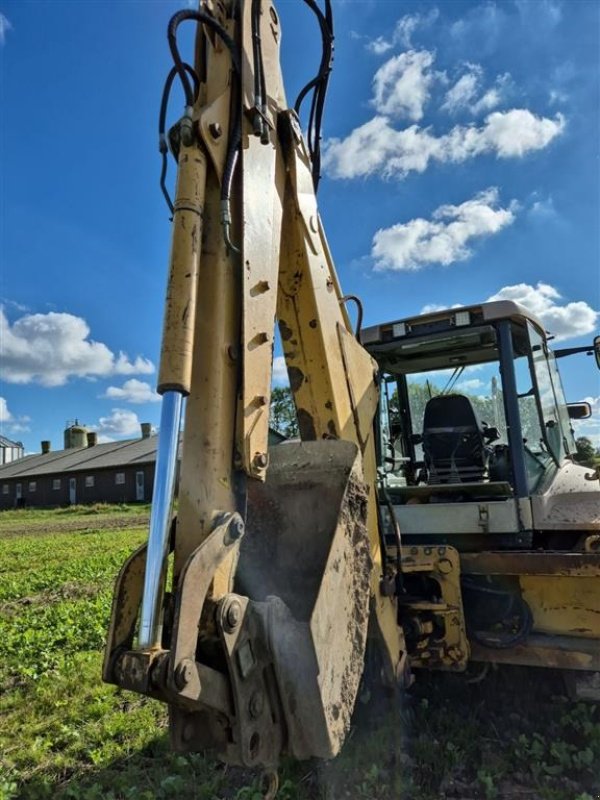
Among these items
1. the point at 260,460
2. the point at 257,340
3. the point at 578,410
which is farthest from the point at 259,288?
the point at 578,410

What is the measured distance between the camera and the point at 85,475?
41969mm

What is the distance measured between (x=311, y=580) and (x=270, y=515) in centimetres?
37

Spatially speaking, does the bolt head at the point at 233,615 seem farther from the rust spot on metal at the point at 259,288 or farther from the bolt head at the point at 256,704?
the rust spot on metal at the point at 259,288

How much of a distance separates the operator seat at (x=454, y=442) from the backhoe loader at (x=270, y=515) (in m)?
0.44

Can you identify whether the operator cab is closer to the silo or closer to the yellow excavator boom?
the yellow excavator boom

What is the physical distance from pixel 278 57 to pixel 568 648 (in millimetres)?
3642

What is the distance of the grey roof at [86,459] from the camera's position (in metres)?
40.8

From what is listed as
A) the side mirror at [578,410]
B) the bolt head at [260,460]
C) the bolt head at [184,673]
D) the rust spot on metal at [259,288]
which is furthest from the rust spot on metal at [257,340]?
the side mirror at [578,410]

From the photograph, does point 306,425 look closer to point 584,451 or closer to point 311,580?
point 311,580

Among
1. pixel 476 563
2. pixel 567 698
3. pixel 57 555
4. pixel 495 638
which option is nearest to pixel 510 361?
pixel 476 563

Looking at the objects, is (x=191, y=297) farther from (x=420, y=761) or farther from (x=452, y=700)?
(x=452, y=700)

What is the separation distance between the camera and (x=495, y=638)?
11.8 ft

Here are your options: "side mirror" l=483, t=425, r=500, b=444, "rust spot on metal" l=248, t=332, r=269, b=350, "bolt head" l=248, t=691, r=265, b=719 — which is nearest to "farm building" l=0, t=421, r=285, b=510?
"side mirror" l=483, t=425, r=500, b=444

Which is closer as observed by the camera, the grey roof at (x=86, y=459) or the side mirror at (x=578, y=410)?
the side mirror at (x=578, y=410)
